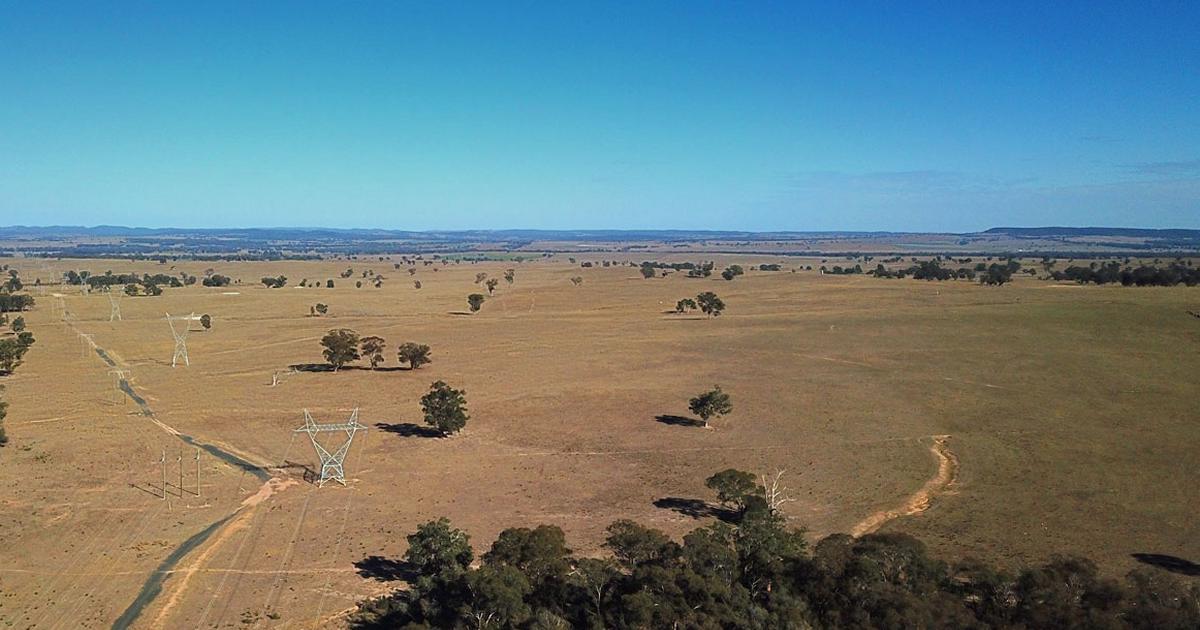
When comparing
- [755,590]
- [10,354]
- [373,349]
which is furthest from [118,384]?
[755,590]

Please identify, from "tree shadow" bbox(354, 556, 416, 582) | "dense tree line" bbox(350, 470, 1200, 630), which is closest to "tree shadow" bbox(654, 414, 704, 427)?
"dense tree line" bbox(350, 470, 1200, 630)

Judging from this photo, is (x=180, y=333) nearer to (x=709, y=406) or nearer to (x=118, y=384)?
(x=118, y=384)

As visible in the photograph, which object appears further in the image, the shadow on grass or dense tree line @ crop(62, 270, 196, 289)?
dense tree line @ crop(62, 270, 196, 289)

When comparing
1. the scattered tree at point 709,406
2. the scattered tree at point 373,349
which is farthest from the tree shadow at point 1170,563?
the scattered tree at point 373,349

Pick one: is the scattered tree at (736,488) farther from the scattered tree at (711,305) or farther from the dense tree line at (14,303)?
the dense tree line at (14,303)

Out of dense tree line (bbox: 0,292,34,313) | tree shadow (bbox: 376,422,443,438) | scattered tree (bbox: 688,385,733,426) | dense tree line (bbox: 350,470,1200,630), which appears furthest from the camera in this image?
dense tree line (bbox: 0,292,34,313)

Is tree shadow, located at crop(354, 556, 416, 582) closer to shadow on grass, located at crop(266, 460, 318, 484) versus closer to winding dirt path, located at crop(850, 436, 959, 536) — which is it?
shadow on grass, located at crop(266, 460, 318, 484)

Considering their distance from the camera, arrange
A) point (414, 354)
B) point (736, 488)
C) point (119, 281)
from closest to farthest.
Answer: point (736, 488)
point (414, 354)
point (119, 281)
